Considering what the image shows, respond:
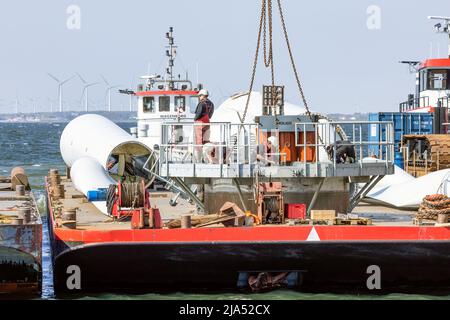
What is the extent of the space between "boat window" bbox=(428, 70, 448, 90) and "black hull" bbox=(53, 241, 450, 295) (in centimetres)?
2013

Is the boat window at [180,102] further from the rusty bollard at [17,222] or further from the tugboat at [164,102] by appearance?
the rusty bollard at [17,222]

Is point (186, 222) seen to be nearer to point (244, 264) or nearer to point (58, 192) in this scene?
point (244, 264)

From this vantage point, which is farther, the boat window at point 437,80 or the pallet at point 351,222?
the boat window at point 437,80

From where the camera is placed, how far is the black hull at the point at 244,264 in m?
20.5

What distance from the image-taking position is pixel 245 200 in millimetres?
22734

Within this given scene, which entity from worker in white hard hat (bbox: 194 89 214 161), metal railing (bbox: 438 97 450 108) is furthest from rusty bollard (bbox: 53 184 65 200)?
metal railing (bbox: 438 97 450 108)

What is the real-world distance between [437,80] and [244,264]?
21657 millimetres

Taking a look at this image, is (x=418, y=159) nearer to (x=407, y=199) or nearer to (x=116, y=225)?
(x=407, y=199)

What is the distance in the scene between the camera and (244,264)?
20703 millimetres

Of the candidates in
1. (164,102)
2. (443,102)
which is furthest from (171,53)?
(443,102)

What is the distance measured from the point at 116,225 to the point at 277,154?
3.55 metres

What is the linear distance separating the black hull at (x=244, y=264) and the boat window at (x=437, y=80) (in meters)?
20.1

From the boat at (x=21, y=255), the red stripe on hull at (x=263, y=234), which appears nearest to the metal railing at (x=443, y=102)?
the red stripe on hull at (x=263, y=234)
